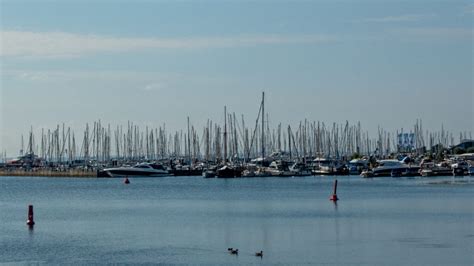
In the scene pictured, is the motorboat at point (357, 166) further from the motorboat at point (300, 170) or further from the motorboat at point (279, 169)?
the motorboat at point (279, 169)

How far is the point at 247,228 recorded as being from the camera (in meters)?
58.1

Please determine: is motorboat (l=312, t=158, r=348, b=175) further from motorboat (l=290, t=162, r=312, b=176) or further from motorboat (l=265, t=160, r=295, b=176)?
motorboat (l=265, t=160, r=295, b=176)

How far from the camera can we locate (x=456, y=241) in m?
48.6

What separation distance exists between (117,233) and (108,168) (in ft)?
339

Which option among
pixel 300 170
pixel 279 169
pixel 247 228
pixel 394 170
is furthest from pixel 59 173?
pixel 247 228

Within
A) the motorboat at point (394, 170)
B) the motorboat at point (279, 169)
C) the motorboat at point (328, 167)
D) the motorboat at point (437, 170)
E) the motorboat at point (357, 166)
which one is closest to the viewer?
the motorboat at point (437, 170)

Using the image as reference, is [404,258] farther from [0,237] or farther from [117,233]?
[0,237]

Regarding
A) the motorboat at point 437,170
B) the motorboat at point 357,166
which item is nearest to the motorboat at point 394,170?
the motorboat at point 437,170

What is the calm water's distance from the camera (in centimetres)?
4347

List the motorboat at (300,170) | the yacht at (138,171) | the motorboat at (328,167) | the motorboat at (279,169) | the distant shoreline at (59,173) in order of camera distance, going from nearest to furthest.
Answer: the motorboat at (279,169) < the motorboat at (300,170) < the yacht at (138,171) < the motorboat at (328,167) < the distant shoreline at (59,173)

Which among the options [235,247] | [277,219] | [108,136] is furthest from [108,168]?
[235,247]

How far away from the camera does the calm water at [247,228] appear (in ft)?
143

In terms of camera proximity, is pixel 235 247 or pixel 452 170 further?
pixel 452 170

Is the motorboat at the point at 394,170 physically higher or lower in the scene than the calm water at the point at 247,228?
higher
